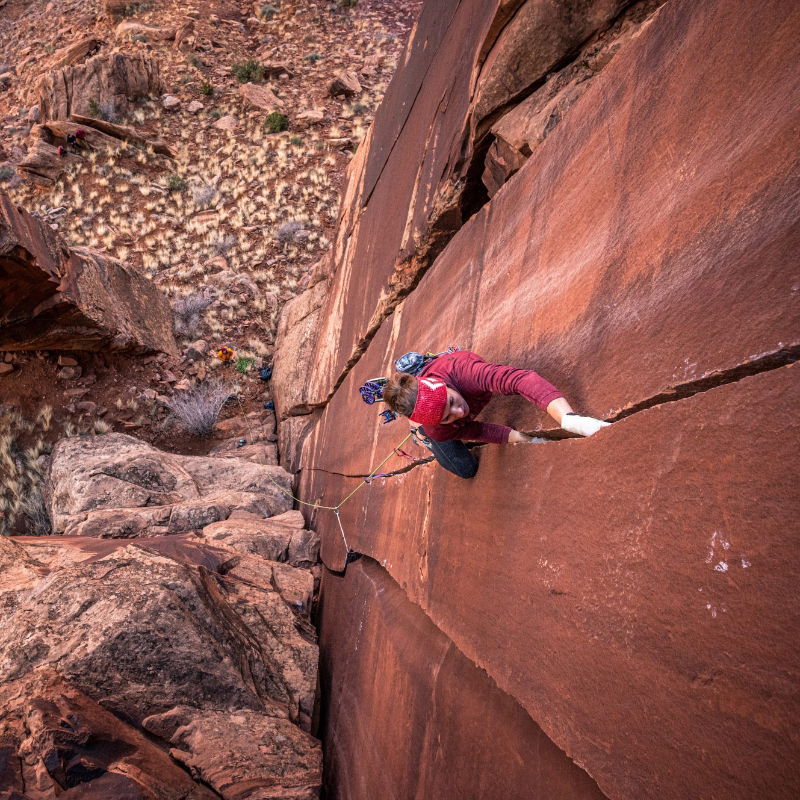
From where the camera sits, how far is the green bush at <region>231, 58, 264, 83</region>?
18844mm

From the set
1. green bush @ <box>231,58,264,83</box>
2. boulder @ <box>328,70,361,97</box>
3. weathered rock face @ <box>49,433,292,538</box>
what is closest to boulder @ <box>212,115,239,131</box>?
green bush @ <box>231,58,264,83</box>

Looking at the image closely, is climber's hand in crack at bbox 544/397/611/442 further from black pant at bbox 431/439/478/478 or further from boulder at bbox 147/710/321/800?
boulder at bbox 147/710/321/800

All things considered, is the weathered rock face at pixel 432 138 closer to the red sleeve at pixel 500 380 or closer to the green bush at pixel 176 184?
the red sleeve at pixel 500 380

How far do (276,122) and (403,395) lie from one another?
17.6 m

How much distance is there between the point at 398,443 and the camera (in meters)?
4.10

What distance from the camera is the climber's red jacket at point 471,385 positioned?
7.47ft

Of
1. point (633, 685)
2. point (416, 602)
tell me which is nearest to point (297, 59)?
point (416, 602)

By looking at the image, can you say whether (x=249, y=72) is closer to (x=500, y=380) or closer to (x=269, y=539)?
(x=269, y=539)

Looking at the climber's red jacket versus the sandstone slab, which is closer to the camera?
the sandstone slab

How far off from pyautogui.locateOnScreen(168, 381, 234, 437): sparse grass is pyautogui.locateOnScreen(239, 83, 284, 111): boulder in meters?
12.0

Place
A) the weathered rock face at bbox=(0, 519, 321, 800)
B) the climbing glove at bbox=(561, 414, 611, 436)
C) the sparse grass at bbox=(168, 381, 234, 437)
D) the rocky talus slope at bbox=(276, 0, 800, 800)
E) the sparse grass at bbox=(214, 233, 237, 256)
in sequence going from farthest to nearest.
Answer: the sparse grass at bbox=(214, 233, 237, 256), the sparse grass at bbox=(168, 381, 234, 437), the weathered rock face at bbox=(0, 519, 321, 800), the climbing glove at bbox=(561, 414, 611, 436), the rocky talus slope at bbox=(276, 0, 800, 800)

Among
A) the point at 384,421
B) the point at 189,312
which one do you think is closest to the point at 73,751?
the point at 384,421

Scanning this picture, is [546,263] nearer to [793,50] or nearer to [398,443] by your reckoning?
[793,50]

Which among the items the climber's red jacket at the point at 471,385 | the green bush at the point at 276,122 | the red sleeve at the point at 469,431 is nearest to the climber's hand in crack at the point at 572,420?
the climber's red jacket at the point at 471,385
